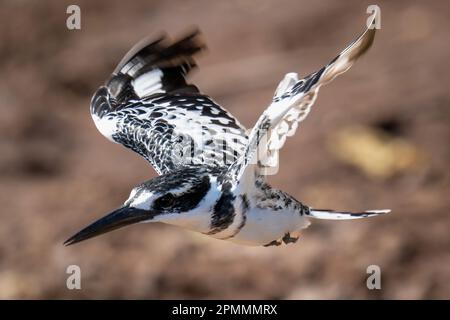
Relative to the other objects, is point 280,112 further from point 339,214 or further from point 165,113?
point 165,113

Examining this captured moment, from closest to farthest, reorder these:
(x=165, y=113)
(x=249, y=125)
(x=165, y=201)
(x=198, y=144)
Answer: (x=165, y=201) → (x=198, y=144) → (x=165, y=113) → (x=249, y=125)

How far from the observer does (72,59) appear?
1543 centimetres

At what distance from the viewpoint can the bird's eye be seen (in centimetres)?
461

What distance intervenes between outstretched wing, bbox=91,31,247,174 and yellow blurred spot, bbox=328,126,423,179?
5.01 metres

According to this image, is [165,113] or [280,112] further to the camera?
[165,113]

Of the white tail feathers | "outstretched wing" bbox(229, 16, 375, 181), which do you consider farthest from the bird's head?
the white tail feathers

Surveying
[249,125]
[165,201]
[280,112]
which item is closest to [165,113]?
[165,201]

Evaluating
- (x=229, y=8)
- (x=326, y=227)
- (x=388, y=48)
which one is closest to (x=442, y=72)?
(x=388, y=48)

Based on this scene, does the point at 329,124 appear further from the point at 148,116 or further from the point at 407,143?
the point at 148,116

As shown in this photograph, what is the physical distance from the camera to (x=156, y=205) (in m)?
4.61

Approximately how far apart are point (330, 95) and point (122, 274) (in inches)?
140

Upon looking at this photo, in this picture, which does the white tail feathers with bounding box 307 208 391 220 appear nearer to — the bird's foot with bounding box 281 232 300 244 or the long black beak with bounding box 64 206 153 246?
the bird's foot with bounding box 281 232 300 244

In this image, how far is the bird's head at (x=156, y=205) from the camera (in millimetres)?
4609

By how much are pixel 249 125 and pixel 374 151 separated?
1491 millimetres
